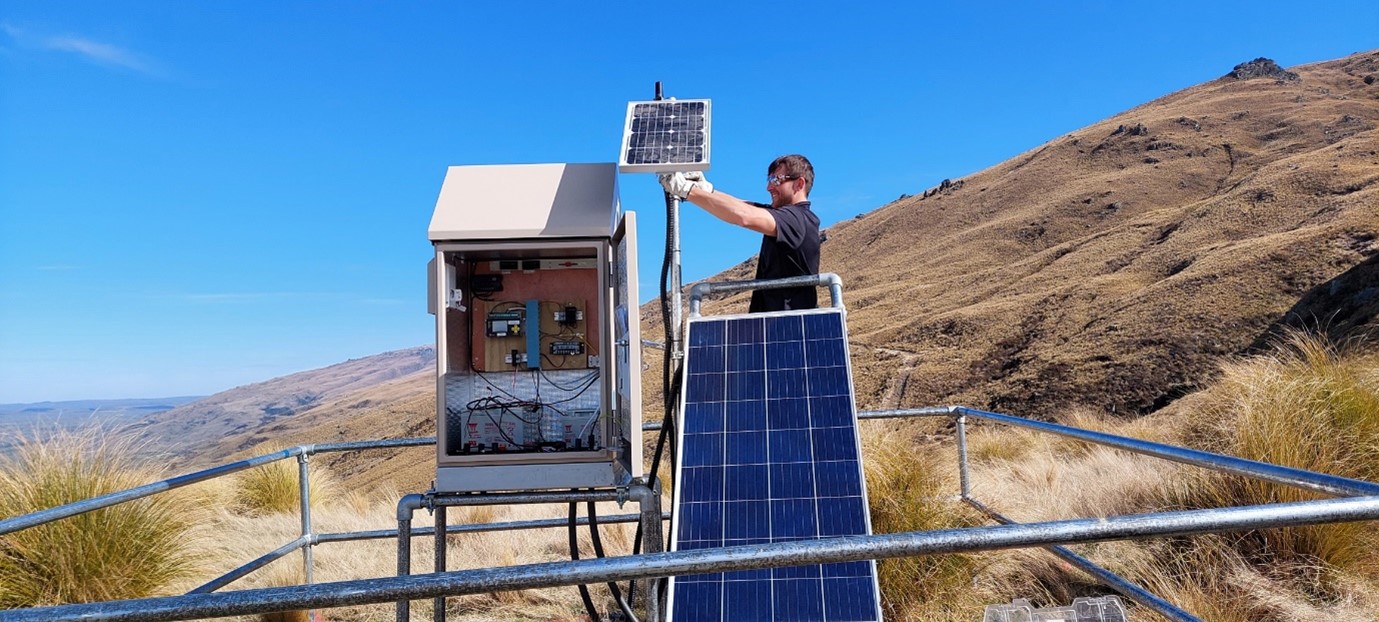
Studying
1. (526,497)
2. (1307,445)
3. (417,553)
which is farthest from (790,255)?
(417,553)

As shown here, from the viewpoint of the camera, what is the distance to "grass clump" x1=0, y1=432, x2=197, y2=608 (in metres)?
5.73

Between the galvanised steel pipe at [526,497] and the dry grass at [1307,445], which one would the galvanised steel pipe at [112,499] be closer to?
the galvanised steel pipe at [526,497]

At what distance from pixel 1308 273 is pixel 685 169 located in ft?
67.3

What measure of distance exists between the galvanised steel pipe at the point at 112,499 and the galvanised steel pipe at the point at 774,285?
8.48 ft

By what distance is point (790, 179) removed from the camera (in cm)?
450

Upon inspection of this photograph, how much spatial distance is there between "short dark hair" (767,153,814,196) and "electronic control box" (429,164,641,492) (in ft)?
3.16

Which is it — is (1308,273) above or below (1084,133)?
below

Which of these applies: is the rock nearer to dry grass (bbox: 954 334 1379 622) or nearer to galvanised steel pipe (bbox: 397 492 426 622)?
dry grass (bbox: 954 334 1379 622)

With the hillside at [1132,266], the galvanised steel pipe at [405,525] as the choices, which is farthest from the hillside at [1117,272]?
the galvanised steel pipe at [405,525]

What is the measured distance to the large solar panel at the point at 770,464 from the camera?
10.4ft

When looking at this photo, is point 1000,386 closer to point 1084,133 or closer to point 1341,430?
point 1341,430

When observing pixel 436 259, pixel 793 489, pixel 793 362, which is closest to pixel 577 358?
pixel 436 259

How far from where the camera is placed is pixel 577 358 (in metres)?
4.79

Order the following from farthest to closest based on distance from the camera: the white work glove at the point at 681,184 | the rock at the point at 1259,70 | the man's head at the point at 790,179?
1. the rock at the point at 1259,70
2. the man's head at the point at 790,179
3. the white work glove at the point at 681,184
